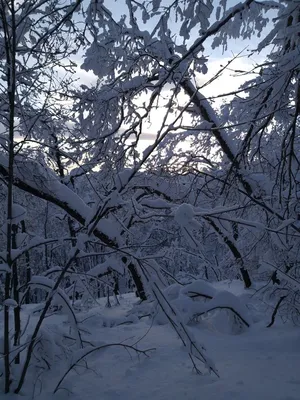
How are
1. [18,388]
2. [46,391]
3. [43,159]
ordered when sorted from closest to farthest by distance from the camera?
[18,388] → [46,391] → [43,159]

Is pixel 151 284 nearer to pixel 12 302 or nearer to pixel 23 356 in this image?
pixel 12 302

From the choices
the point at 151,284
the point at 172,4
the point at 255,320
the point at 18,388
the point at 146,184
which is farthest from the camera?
the point at 146,184

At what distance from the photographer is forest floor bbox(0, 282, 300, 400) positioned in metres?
2.67

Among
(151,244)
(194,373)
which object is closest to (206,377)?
(194,373)

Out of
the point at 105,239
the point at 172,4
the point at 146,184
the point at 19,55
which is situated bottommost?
the point at 105,239

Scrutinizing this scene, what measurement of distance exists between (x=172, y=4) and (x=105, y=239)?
351 cm

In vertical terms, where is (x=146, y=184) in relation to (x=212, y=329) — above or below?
above

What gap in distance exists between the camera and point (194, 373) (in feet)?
10.1

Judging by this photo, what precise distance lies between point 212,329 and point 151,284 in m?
2.84

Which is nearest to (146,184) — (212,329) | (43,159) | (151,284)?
(43,159)

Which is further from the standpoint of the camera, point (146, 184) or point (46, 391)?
point (146, 184)

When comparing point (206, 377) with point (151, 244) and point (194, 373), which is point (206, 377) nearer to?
point (194, 373)

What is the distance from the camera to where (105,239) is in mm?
5285

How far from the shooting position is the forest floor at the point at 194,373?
2674 millimetres
